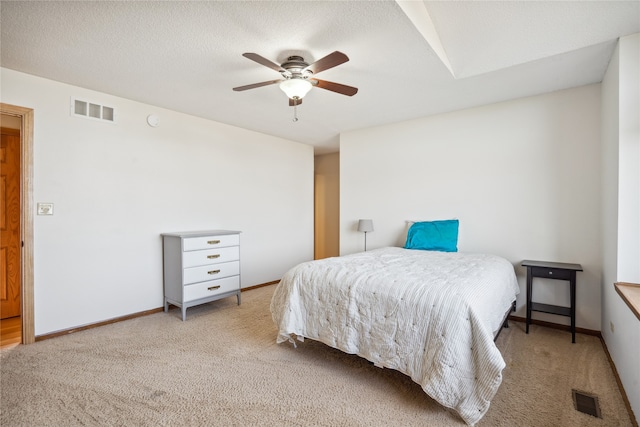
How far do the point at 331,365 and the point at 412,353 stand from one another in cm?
72

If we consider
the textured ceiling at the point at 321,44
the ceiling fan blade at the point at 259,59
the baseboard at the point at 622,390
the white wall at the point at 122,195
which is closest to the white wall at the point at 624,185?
the baseboard at the point at 622,390

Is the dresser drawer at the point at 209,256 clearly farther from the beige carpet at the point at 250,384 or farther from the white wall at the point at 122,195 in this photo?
the beige carpet at the point at 250,384

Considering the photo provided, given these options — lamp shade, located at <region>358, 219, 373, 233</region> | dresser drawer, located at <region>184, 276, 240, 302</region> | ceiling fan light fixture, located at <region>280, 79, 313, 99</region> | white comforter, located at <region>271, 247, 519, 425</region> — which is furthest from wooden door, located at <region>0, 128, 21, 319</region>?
lamp shade, located at <region>358, 219, 373, 233</region>

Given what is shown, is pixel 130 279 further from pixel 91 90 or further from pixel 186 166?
pixel 91 90

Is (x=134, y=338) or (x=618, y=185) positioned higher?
(x=618, y=185)

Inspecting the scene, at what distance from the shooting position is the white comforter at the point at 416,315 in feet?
5.49

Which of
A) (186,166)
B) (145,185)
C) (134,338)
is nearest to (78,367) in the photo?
(134,338)

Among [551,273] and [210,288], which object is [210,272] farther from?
[551,273]

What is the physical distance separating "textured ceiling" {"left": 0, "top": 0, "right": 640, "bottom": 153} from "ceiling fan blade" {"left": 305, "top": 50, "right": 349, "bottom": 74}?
0.20m

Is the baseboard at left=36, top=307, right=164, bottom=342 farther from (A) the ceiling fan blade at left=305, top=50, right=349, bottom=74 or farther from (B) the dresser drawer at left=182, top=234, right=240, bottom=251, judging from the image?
(A) the ceiling fan blade at left=305, top=50, right=349, bottom=74

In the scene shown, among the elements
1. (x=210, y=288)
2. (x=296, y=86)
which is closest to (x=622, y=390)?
(x=296, y=86)

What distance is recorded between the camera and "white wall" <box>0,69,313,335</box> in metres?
2.80

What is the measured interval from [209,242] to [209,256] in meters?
0.16

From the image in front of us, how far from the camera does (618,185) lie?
2.17 m
